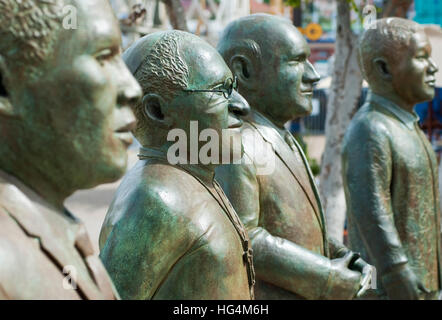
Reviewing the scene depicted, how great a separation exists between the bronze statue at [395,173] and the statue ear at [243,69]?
1.17m

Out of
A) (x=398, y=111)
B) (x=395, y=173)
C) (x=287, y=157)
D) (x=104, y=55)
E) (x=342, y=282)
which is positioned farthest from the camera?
(x=398, y=111)

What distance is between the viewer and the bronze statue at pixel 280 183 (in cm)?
378

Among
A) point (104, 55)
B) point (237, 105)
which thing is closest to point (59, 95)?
point (104, 55)

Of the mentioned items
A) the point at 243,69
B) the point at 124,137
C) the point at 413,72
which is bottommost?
the point at 413,72

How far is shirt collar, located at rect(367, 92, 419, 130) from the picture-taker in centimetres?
526

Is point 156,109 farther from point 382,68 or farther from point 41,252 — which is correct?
point 382,68

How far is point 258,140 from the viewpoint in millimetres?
4004

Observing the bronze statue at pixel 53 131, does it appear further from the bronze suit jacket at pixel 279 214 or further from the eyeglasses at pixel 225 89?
the bronze suit jacket at pixel 279 214

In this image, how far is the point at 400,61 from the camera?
209 inches

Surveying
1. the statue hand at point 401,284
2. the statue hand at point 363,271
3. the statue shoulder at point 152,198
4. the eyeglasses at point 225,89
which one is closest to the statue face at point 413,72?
the statue hand at point 401,284

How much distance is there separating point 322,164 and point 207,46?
5617 millimetres

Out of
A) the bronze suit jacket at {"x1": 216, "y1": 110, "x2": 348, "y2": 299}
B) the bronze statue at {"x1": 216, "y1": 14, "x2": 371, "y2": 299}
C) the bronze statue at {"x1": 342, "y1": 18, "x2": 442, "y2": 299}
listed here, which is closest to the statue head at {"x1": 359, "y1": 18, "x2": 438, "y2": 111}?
the bronze statue at {"x1": 342, "y1": 18, "x2": 442, "y2": 299}

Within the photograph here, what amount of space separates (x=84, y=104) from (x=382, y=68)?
3.64m
